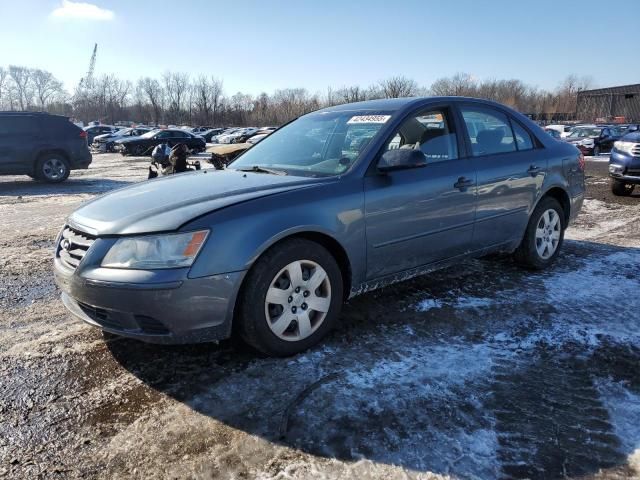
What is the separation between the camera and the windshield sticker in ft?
12.2

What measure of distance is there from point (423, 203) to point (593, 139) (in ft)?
79.4

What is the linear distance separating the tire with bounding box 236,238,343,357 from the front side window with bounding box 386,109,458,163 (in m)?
1.24

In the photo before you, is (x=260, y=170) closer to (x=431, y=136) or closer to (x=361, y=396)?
(x=431, y=136)

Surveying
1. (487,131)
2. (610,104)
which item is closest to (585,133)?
(487,131)

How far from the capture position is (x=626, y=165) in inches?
385

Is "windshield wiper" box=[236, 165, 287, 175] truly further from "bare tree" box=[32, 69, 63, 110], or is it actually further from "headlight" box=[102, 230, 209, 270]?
"bare tree" box=[32, 69, 63, 110]

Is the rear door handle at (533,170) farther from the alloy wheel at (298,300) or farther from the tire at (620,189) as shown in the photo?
the tire at (620,189)

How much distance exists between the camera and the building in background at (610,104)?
69.7 metres

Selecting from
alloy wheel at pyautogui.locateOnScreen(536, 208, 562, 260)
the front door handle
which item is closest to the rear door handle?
alloy wheel at pyautogui.locateOnScreen(536, 208, 562, 260)

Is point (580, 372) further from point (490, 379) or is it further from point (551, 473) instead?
point (551, 473)

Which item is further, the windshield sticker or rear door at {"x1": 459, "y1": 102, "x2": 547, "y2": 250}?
rear door at {"x1": 459, "y1": 102, "x2": 547, "y2": 250}

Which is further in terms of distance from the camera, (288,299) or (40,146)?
(40,146)

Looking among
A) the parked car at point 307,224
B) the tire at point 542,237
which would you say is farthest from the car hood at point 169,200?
the tire at point 542,237

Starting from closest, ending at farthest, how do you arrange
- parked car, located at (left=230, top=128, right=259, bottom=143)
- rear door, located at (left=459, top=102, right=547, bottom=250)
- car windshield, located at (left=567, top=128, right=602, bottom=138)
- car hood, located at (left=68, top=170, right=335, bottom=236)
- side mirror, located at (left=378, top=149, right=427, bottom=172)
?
car hood, located at (left=68, top=170, right=335, bottom=236)
side mirror, located at (left=378, top=149, right=427, bottom=172)
rear door, located at (left=459, top=102, right=547, bottom=250)
car windshield, located at (left=567, top=128, right=602, bottom=138)
parked car, located at (left=230, top=128, right=259, bottom=143)
